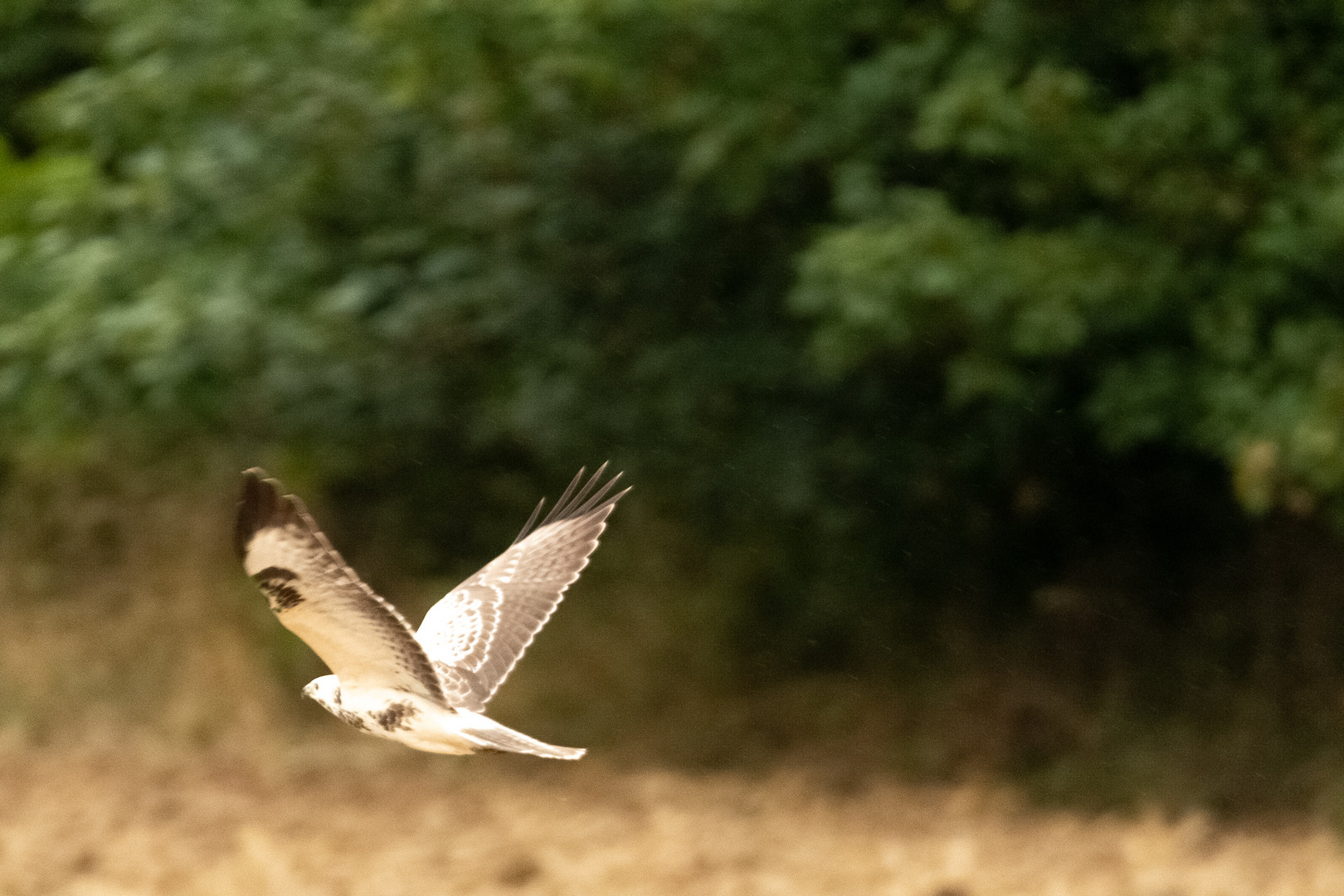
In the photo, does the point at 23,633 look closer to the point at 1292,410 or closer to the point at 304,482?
the point at 304,482

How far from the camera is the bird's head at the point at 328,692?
3.66 m

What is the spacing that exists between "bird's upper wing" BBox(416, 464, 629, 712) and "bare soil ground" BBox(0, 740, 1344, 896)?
274cm

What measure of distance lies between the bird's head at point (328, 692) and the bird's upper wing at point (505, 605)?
265mm

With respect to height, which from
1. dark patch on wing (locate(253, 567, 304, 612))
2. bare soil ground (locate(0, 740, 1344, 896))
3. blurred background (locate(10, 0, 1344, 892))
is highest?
blurred background (locate(10, 0, 1344, 892))

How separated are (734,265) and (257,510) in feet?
15.7

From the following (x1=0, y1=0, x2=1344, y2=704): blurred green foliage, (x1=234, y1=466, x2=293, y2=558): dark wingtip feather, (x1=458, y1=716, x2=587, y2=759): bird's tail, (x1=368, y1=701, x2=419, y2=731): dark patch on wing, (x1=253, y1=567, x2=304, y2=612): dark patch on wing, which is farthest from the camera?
(x1=0, y1=0, x2=1344, y2=704): blurred green foliage

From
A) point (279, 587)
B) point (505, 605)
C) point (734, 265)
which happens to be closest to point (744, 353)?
point (734, 265)

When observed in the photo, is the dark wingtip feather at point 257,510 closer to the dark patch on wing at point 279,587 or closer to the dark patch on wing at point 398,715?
the dark patch on wing at point 279,587

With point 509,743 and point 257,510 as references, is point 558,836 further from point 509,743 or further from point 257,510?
point 257,510

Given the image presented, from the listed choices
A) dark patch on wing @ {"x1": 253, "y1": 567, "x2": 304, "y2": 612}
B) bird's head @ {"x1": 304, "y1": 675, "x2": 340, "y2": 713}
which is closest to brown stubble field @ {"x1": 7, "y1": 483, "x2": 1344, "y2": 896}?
bird's head @ {"x1": 304, "y1": 675, "x2": 340, "y2": 713}

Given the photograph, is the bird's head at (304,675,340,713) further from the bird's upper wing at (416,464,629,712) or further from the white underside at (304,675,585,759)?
the bird's upper wing at (416,464,629,712)

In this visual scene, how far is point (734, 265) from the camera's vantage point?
24.7 feet

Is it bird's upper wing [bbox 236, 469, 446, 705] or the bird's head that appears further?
the bird's head

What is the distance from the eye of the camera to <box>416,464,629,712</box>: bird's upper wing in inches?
160
